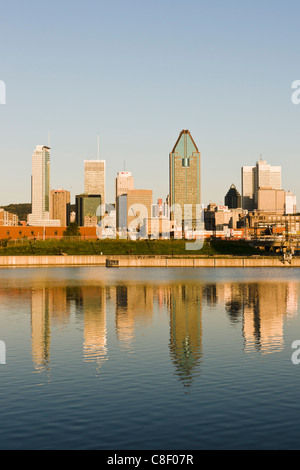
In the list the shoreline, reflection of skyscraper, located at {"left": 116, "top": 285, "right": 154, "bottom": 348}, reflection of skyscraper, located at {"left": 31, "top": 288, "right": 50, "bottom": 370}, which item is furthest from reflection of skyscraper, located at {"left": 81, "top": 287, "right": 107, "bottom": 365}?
the shoreline

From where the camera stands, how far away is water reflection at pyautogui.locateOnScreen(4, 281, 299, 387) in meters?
39.0

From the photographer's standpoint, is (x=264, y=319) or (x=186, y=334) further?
(x=264, y=319)

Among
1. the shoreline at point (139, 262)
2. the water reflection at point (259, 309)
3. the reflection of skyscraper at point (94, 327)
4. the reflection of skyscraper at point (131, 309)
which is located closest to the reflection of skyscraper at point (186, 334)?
the reflection of skyscraper at point (131, 309)

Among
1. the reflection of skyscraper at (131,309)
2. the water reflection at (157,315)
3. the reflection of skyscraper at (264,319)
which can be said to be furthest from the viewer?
the reflection of skyscraper at (131,309)

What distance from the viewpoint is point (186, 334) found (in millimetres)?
45875

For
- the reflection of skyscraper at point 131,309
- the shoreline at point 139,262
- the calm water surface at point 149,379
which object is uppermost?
the calm water surface at point 149,379

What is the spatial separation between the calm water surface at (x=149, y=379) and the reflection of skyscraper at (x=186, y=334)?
3.5 inches

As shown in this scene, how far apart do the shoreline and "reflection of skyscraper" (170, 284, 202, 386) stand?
330ft

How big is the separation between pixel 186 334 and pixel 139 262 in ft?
453

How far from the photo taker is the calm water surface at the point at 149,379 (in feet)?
70.6

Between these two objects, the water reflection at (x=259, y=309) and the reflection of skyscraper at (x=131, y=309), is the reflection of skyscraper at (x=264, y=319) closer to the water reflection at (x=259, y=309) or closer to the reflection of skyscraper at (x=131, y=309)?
the water reflection at (x=259, y=309)

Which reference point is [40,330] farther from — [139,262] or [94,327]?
[139,262]

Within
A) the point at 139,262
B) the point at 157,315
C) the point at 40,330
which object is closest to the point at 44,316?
the point at 40,330
